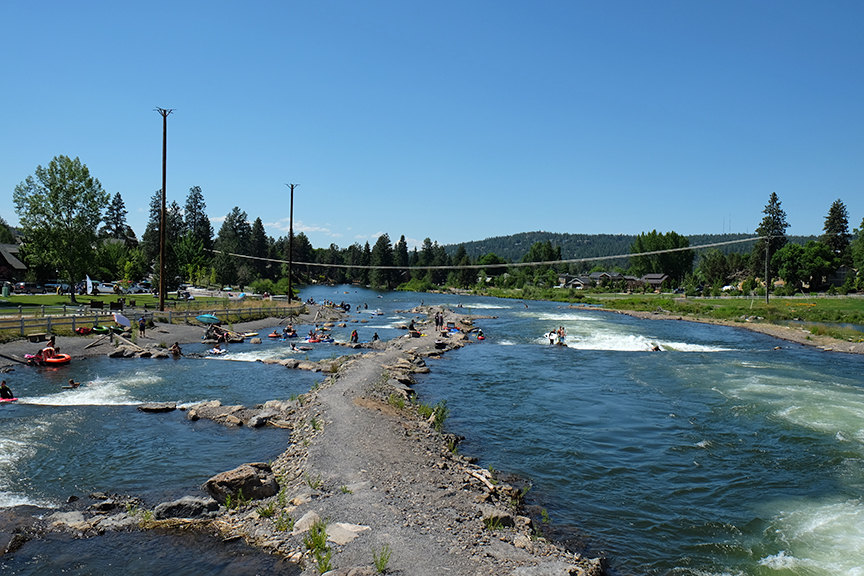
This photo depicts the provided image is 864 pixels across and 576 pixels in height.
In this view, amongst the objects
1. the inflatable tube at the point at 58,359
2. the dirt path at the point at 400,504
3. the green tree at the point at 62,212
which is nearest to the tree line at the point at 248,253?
the green tree at the point at 62,212

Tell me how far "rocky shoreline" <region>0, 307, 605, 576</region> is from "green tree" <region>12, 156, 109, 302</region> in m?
43.5

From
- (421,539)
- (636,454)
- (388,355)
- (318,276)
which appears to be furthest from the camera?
(318,276)

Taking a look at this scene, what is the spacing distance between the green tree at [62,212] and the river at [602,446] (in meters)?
25.6

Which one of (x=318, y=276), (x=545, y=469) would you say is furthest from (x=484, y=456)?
(x=318, y=276)

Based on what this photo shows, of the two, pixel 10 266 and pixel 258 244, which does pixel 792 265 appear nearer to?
pixel 10 266

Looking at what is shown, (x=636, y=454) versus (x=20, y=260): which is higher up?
(x=20, y=260)

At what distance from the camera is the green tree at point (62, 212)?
47.7m

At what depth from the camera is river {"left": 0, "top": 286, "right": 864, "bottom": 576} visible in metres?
11.6

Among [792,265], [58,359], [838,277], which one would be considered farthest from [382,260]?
[58,359]

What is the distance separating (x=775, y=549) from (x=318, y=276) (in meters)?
185

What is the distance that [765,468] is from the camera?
1605 centimetres

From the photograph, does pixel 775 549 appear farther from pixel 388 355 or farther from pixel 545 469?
pixel 388 355

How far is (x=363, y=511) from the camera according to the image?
10766 millimetres

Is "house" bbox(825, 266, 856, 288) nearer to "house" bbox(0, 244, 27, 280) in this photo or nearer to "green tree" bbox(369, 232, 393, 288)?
"green tree" bbox(369, 232, 393, 288)
